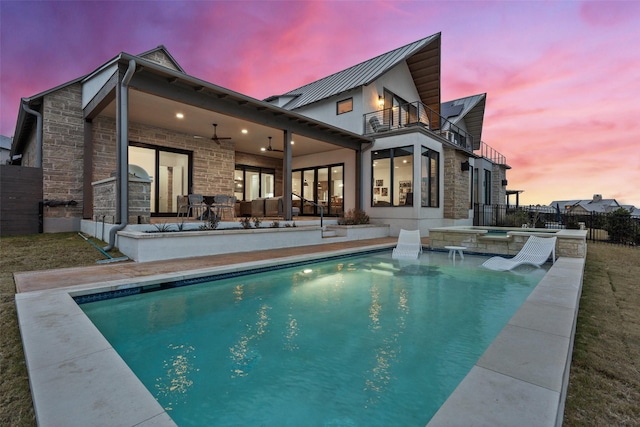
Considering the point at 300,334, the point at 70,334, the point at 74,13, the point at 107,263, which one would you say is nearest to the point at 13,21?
the point at 74,13

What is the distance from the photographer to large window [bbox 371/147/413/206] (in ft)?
38.5

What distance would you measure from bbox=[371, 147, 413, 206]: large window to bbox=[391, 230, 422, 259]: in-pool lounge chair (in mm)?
3454

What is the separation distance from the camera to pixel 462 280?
5.77 metres

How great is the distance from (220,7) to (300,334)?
1461 cm

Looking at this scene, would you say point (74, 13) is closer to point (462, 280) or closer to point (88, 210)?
point (88, 210)

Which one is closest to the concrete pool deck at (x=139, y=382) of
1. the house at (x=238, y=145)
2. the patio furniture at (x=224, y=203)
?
the house at (x=238, y=145)

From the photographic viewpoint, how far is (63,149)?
8.73 m

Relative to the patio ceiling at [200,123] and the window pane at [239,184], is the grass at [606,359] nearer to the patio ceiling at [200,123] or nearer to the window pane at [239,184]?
the patio ceiling at [200,123]

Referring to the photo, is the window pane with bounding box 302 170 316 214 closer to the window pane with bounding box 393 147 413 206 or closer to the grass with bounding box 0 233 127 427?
the window pane with bounding box 393 147 413 206

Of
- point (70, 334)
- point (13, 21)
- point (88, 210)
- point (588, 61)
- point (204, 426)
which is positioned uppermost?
point (13, 21)

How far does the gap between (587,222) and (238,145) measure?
15.8 metres

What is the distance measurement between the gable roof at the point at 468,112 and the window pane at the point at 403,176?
7.49m

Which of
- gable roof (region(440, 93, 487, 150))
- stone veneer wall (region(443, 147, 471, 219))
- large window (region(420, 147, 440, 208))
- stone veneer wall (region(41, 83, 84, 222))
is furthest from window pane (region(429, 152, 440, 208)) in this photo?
stone veneer wall (region(41, 83, 84, 222))

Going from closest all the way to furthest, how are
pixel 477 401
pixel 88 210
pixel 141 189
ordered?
pixel 477 401
pixel 141 189
pixel 88 210
